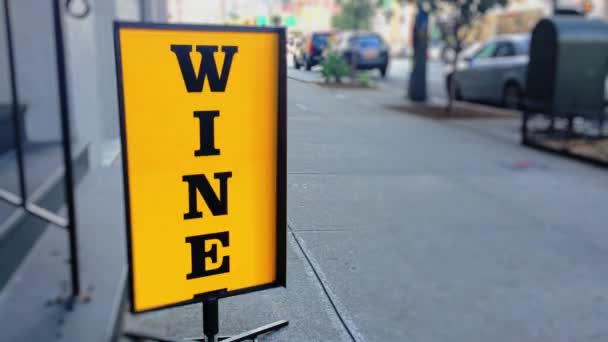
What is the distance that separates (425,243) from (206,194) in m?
3.38

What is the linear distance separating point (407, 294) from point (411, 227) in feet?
4.83

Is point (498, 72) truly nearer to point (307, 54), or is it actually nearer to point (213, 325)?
point (307, 54)

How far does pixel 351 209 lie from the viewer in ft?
6.73

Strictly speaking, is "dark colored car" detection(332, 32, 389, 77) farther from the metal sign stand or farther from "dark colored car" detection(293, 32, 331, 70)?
the metal sign stand

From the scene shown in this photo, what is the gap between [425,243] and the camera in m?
4.92

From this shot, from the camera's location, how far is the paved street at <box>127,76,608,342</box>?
6.19 ft

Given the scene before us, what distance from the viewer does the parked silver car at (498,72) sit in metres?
13.7

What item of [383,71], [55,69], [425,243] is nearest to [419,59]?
[383,71]

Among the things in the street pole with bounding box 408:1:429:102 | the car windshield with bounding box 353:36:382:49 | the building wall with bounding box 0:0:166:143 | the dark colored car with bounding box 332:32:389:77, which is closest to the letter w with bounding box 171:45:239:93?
the building wall with bounding box 0:0:166:143

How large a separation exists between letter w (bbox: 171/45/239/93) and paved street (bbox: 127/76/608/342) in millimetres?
219

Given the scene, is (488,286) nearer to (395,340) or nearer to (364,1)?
(395,340)

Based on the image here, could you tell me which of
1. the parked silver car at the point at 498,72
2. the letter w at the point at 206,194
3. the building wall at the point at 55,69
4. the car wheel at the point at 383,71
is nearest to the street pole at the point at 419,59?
the parked silver car at the point at 498,72

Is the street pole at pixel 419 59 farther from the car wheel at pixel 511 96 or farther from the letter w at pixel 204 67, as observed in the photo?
the letter w at pixel 204 67

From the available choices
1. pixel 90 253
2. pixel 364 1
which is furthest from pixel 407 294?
pixel 364 1
